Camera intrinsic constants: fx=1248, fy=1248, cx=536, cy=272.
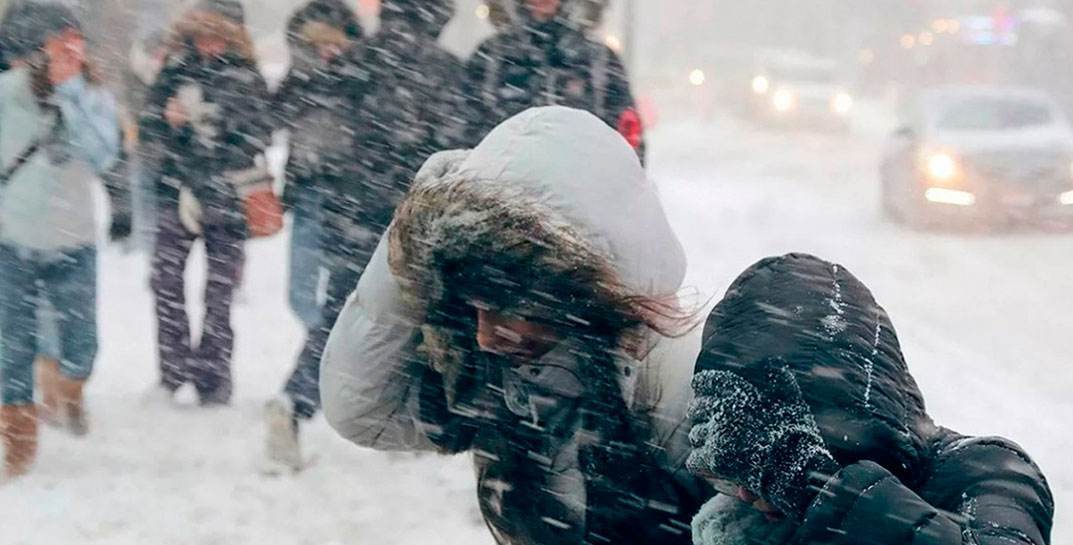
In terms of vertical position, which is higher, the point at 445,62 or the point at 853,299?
the point at 853,299

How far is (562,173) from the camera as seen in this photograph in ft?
6.49

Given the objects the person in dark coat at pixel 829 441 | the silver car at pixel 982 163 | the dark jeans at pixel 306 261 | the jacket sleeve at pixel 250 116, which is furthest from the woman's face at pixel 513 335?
the silver car at pixel 982 163

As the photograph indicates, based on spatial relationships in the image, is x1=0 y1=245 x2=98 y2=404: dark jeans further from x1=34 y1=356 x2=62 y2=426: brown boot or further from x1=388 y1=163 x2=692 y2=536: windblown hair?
x1=388 y1=163 x2=692 y2=536: windblown hair

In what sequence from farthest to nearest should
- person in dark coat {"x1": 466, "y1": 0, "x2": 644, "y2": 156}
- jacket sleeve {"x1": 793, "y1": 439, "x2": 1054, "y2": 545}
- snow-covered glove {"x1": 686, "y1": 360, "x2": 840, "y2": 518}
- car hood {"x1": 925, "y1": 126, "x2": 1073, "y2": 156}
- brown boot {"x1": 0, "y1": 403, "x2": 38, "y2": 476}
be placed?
car hood {"x1": 925, "y1": 126, "x2": 1073, "y2": 156} < brown boot {"x1": 0, "y1": 403, "x2": 38, "y2": 476} < person in dark coat {"x1": 466, "y1": 0, "x2": 644, "y2": 156} < snow-covered glove {"x1": 686, "y1": 360, "x2": 840, "y2": 518} < jacket sleeve {"x1": 793, "y1": 439, "x2": 1054, "y2": 545}

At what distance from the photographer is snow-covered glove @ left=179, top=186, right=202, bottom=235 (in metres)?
5.93

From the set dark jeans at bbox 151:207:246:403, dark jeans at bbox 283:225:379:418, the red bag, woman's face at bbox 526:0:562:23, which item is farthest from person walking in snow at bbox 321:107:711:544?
dark jeans at bbox 151:207:246:403

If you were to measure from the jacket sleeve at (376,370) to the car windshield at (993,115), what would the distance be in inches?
535

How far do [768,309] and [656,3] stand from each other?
220 ft

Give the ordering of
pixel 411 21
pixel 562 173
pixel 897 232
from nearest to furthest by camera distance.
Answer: pixel 562 173
pixel 411 21
pixel 897 232

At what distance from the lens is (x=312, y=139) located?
5.36 metres

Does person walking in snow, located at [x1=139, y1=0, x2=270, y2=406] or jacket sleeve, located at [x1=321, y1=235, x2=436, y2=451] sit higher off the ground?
jacket sleeve, located at [x1=321, y1=235, x2=436, y2=451]

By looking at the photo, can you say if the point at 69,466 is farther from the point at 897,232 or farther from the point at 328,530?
the point at 897,232

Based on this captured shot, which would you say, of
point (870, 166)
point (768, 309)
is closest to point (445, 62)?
point (768, 309)

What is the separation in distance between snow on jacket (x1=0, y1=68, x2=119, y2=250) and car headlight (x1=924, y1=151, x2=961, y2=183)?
10905 mm
